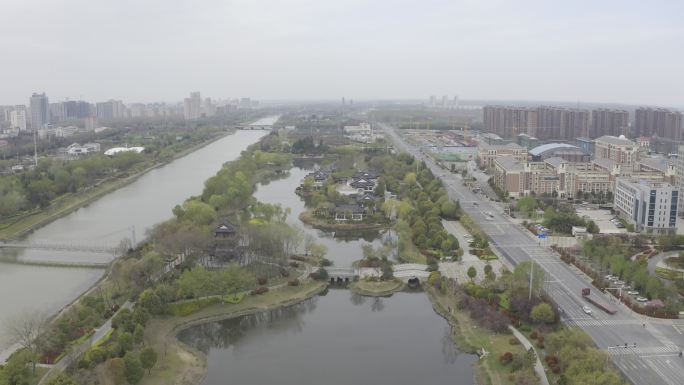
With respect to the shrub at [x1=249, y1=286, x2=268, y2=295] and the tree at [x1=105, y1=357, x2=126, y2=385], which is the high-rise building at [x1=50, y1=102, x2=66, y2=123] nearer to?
the shrub at [x1=249, y1=286, x2=268, y2=295]

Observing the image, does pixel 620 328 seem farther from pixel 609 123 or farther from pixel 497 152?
pixel 609 123

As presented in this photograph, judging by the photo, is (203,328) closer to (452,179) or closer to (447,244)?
(447,244)

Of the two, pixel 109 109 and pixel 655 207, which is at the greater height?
pixel 109 109

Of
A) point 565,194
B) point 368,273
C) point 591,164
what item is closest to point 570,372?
point 368,273

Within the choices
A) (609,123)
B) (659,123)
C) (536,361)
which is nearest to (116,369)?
(536,361)

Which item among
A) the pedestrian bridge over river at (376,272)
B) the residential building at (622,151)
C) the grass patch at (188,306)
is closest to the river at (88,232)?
the grass patch at (188,306)

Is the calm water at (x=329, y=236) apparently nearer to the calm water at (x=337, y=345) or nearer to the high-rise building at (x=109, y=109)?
the calm water at (x=337, y=345)

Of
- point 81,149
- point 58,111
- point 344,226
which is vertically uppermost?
point 58,111

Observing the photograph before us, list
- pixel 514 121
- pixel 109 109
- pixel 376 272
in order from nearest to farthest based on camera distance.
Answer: pixel 376 272, pixel 514 121, pixel 109 109
